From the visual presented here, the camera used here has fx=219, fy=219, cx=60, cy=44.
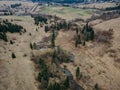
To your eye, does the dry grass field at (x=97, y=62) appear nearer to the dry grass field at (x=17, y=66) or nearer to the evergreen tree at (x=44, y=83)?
the evergreen tree at (x=44, y=83)

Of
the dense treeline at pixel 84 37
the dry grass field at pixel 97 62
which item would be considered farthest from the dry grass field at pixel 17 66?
the dense treeline at pixel 84 37

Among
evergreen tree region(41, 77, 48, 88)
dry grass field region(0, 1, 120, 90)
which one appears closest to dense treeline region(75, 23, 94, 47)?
dry grass field region(0, 1, 120, 90)

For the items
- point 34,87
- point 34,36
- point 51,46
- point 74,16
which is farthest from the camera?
point 74,16

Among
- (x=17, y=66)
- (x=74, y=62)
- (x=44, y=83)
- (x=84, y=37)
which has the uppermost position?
(x=84, y=37)

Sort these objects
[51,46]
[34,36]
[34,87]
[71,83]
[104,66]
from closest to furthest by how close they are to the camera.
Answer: [34,87], [71,83], [104,66], [51,46], [34,36]

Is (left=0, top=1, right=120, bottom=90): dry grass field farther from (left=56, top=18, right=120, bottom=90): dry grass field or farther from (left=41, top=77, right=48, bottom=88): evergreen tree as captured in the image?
(left=41, top=77, right=48, bottom=88): evergreen tree

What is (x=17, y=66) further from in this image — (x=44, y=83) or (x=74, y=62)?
(x=74, y=62)

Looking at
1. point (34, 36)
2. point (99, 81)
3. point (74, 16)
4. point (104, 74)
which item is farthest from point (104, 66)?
point (74, 16)

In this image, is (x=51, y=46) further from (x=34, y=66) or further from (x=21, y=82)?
(x=21, y=82)

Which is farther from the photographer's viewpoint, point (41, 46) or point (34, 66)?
point (41, 46)

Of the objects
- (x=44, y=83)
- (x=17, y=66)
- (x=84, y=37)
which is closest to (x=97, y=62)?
(x=84, y=37)
